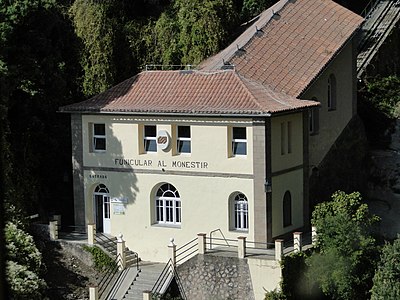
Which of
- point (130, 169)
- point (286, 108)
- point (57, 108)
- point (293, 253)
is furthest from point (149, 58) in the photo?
point (293, 253)

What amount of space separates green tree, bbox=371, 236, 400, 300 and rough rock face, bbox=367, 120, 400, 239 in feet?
22.6

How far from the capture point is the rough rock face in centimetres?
2703

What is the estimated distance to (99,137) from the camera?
930 inches

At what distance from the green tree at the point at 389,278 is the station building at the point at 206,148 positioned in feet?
10.6

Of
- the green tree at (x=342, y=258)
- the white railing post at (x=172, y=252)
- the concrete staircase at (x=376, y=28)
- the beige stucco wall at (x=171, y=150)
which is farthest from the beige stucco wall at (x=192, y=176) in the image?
the concrete staircase at (x=376, y=28)

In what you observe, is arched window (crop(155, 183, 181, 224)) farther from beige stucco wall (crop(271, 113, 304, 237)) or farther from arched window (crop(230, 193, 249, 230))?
beige stucco wall (crop(271, 113, 304, 237))

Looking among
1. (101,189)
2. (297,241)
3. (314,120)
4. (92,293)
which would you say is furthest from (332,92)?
(92,293)

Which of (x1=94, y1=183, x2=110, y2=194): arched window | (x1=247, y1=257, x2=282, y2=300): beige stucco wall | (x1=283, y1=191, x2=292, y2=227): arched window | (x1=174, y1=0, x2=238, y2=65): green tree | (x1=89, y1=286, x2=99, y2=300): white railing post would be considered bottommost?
(x1=89, y1=286, x2=99, y2=300): white railing post

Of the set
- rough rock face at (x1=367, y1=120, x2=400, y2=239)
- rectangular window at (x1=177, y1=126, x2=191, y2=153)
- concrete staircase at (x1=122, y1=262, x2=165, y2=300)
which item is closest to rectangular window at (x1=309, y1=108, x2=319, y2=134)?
rough rock face at (x1=367, y1=120, x2=400, y2=239)

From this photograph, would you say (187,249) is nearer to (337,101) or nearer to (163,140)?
(163,140)

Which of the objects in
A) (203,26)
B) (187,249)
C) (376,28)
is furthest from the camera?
(376,28)

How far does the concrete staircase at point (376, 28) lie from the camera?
1339 inches

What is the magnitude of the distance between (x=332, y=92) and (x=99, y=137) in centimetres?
806

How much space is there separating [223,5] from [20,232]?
1147cm
